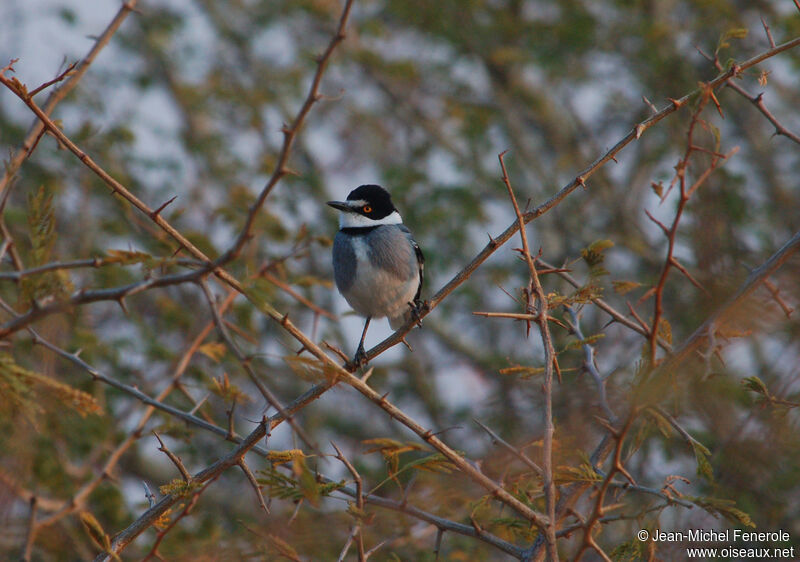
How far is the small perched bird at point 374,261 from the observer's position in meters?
5.57

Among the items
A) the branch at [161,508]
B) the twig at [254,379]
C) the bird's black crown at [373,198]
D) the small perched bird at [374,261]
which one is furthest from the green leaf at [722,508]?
the bird's black crown at [373,198]

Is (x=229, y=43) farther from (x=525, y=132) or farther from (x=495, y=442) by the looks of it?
(x=495, y=442)

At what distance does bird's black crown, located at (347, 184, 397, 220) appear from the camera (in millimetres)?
6062

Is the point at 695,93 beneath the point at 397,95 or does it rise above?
beneath

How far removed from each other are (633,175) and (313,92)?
371 inches

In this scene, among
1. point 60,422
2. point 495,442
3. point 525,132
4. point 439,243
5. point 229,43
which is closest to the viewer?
point 495,442

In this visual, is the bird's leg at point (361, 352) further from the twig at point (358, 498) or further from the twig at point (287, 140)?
the twig at point (287, 140)

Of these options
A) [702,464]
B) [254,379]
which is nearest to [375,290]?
[702,464]

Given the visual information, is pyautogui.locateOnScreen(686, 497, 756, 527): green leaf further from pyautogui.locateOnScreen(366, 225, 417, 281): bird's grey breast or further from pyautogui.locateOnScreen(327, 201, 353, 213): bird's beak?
pyautogui.locateOnScreen(327, 201, 353, 213): bird's beak

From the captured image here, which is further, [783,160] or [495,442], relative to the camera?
[783,160]

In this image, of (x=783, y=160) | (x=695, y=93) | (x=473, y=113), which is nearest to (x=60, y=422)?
(x=695, y=93)

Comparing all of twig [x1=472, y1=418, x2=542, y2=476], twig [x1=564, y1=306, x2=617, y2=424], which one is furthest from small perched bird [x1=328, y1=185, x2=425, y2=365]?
twig [x1=472, y1=418, x2=542, y2=476]

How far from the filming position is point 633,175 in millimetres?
10930

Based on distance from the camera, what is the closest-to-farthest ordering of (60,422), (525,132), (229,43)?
(60,422) < (525,132) < (229,43)
